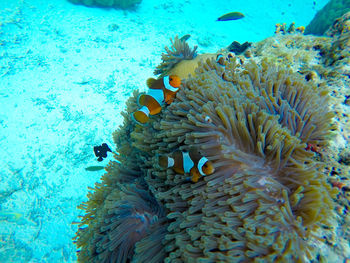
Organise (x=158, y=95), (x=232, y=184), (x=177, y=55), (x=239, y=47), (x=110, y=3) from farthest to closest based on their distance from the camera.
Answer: (x=110, y=3), (x=239, y=47), (x=177, y=55), (x=158, y=95), (x=232, y=184)

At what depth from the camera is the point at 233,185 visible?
4.03 feet

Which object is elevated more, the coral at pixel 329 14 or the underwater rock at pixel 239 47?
the coral at pixel 329 14

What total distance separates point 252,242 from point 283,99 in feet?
3.45

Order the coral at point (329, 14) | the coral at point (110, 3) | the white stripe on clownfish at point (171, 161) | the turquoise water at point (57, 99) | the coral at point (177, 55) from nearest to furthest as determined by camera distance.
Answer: the white stripe on clownfish at point (171, 161), the coral at point (177, 55), the turquoise water at point (57, 99), the coral at point (329, 14), the coral at point (110, 3)

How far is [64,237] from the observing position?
3512mm

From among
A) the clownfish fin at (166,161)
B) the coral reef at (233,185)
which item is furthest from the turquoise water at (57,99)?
the clownfish fin at (166,161)

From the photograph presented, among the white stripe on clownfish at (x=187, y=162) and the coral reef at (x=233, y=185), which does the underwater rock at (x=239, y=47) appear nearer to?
the coral reef at (x=233, y=185)

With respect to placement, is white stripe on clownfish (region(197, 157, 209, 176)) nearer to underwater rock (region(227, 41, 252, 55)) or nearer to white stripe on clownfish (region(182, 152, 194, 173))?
white stripe on clownfish (region(182, 152, 194, 173))

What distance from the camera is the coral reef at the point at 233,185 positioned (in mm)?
1095

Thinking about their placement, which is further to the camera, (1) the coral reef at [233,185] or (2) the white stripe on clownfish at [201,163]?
(2) the white stripe on clownfish at [201,163]

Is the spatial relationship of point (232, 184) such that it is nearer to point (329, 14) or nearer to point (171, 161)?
point (171, 161)

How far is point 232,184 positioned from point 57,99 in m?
5.42

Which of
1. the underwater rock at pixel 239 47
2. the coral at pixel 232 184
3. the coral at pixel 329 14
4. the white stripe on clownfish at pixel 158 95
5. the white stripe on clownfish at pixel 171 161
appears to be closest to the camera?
the coral at pixel 232 184

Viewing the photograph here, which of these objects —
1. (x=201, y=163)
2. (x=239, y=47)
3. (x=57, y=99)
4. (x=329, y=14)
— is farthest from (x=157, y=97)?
(x=329, y=14)
